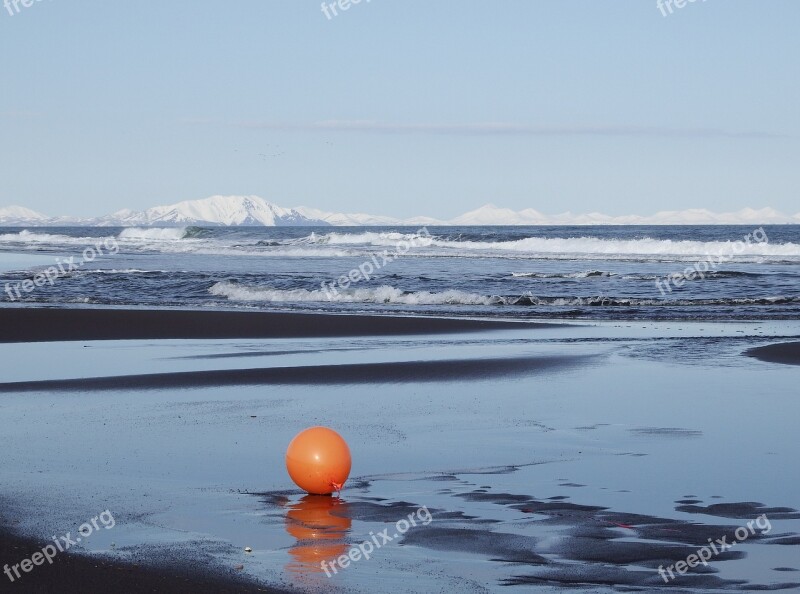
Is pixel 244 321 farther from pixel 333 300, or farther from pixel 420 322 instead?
pixel 333 300

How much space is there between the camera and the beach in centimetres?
534

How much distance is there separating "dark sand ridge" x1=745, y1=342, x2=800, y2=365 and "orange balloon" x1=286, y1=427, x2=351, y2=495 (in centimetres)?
880

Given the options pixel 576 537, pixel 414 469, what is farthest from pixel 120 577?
pixel 414 469

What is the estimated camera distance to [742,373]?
12.8 meters

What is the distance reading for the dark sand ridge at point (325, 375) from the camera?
1209 cm

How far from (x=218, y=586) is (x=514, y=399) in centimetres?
629

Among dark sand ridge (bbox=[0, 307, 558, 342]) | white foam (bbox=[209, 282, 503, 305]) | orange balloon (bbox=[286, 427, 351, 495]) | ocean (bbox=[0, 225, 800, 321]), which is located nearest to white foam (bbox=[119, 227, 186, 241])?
ocean (bbox=[0, 225, 800, 321])

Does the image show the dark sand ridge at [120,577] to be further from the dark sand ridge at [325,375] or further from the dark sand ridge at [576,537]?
the dark sand ridge at [325,375]

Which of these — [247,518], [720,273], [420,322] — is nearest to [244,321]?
[420,322]

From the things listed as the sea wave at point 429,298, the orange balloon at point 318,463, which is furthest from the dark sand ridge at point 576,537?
the sea wave at point 429,298

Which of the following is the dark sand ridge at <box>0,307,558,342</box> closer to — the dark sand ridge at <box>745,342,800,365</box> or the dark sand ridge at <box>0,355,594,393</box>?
the dark sand ridge at <box>0,355,594,393</box>

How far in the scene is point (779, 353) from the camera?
48.7ft

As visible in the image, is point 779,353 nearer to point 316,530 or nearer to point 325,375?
point 325,375

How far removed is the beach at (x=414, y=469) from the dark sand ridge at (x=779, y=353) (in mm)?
117
